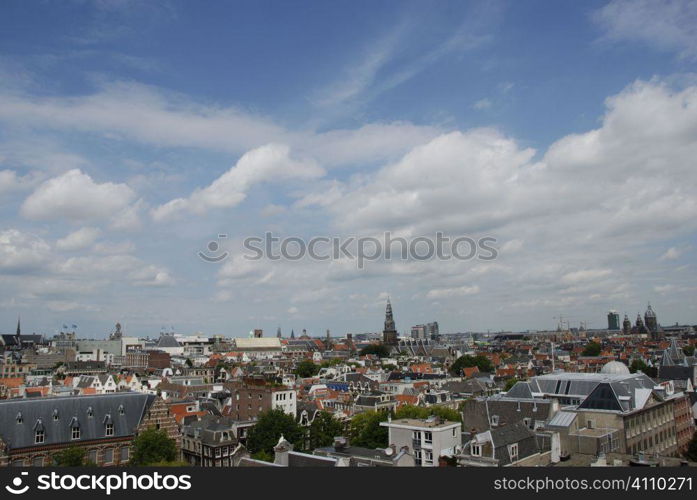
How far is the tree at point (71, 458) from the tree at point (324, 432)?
25.8 metres

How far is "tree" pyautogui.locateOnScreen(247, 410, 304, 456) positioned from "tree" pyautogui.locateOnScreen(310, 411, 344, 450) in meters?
1.59

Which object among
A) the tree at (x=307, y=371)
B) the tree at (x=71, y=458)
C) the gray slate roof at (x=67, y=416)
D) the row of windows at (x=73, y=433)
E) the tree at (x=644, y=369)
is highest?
the gray slate roof at (x=67, y=416)

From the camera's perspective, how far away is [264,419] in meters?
69.8

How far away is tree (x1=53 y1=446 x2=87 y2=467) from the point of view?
53.7 m

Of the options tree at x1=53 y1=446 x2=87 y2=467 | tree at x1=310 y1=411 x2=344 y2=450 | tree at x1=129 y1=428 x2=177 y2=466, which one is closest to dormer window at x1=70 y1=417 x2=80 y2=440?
tree at x1=53 y1=446 x2=87 y2=467

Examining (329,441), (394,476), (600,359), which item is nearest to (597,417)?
(329,441)

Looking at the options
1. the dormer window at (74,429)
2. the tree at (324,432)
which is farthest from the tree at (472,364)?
the dormer window at (74,429)

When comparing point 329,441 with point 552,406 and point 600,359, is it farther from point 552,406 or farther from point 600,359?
point 600,359

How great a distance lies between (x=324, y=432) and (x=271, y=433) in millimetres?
6495

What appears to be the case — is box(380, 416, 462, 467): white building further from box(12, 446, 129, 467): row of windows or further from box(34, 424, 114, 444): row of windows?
box(34, 424, 114, 444): row of windows

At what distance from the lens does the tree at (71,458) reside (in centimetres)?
5372

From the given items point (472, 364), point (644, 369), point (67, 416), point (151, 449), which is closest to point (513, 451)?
point (151, 449)

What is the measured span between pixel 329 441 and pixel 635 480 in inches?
1676

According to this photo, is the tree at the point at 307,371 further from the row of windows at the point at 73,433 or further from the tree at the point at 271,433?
the row of windows at the point at 73,433
